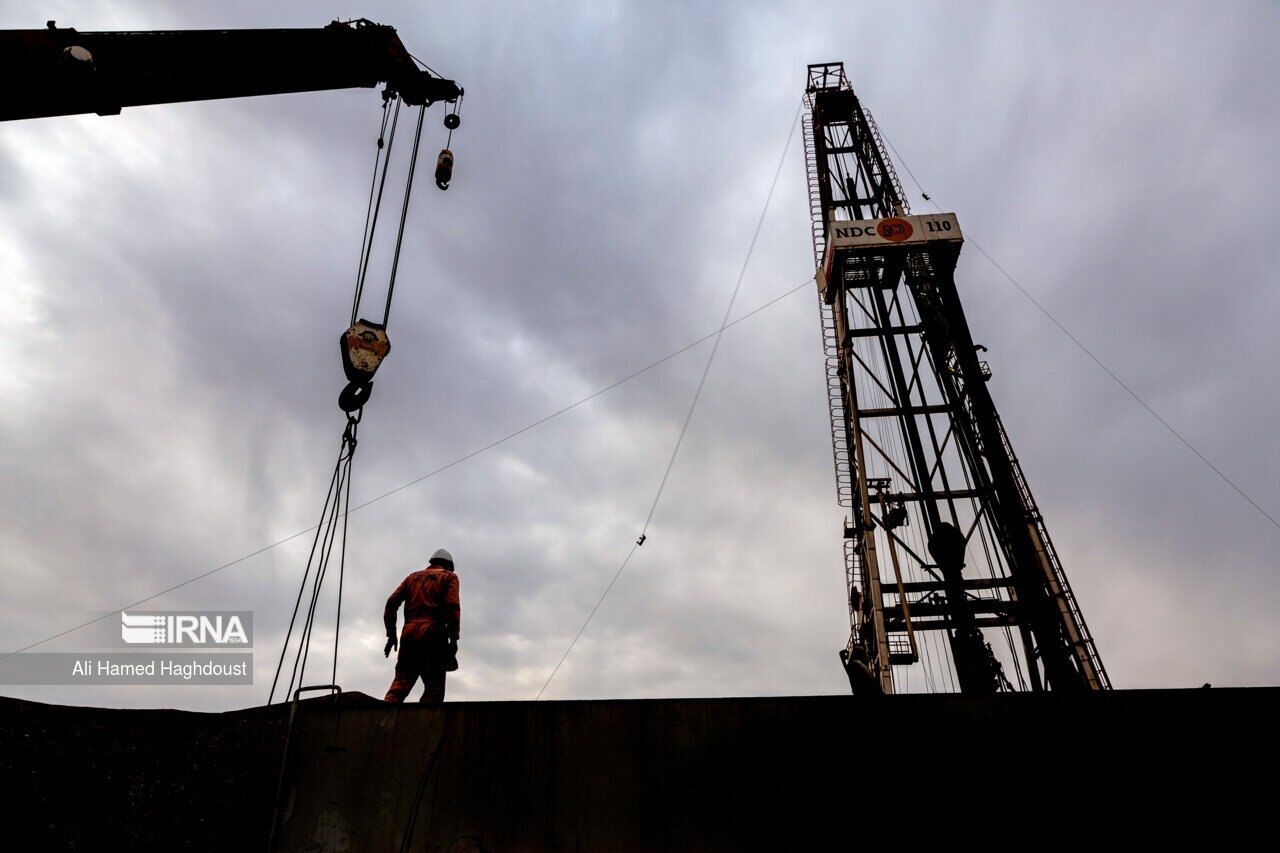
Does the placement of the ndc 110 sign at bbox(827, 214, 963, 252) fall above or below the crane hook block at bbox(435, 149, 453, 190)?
above

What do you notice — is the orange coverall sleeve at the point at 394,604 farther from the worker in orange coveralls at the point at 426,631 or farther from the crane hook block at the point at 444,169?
the crane hook block at the point at 444,169

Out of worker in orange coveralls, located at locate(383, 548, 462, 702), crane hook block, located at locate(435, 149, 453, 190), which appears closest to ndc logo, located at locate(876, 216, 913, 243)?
crane hook block, located at locate(435, 149, 453, 190)

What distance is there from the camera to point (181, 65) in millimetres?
7598

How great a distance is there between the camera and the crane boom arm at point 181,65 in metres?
6.66

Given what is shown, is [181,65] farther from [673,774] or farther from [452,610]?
[673,774]

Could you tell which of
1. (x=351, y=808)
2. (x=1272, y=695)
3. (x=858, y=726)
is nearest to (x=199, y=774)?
(x=351, y=808)

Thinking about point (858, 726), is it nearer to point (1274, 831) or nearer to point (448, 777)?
point (1274, 831)

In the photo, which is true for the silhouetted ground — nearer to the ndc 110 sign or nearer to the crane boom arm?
the crane boom arm

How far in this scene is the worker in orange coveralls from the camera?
19.9 ft

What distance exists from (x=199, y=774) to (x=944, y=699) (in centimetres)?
536

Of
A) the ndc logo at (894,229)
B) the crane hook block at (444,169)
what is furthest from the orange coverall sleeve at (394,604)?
the ndc logo at (894,229)

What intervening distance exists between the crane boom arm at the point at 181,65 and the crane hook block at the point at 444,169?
1.80 meters

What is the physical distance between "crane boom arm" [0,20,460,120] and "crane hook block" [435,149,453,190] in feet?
5.92

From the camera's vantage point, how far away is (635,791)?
14.3ft
